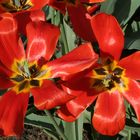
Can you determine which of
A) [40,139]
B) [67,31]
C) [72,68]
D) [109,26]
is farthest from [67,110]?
[40,139]

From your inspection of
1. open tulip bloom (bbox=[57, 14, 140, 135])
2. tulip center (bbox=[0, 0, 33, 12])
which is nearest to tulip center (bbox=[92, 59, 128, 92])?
open tulip bloom (bbox=[57, 14, 140, 135])

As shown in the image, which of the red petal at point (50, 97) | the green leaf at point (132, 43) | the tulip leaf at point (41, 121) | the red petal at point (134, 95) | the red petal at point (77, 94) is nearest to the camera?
the red petal at point (50, 97)

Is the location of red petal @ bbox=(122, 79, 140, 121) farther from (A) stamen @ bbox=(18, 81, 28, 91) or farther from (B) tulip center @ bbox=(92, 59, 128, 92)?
(A) stamen @ bbox=(18, 81, 28, 91)

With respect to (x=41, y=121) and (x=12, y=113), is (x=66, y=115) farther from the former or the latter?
(x=41, y=121)

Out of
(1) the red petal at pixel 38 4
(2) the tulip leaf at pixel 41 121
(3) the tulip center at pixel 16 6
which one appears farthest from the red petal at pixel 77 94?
(2) the tulip leaf at pixel 41 121

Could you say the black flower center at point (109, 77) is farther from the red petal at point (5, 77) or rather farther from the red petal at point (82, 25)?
the red petal at point (5, 77)

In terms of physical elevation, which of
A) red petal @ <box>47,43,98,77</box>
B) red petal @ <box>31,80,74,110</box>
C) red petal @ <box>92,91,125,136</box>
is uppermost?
red petal @ <box>47,43,98,77</box>

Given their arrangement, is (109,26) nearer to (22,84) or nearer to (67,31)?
(22,84)
